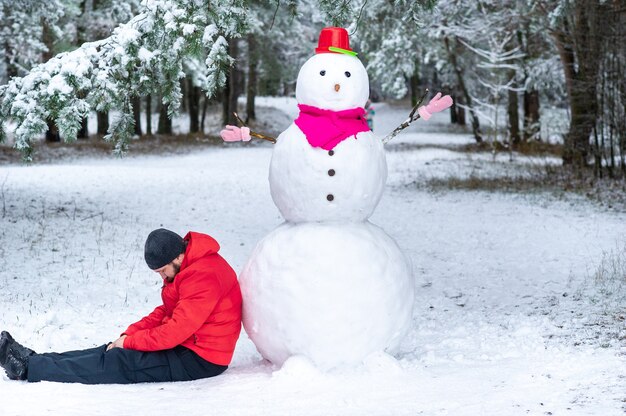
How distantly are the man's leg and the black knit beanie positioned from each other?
56cm

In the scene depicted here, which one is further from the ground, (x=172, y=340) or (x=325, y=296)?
(x=325, y=296)

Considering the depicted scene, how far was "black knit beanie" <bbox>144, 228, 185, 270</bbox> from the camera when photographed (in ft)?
15.3

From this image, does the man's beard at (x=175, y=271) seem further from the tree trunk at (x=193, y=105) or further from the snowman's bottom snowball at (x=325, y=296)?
the tree trunk at (x=193, y=105)

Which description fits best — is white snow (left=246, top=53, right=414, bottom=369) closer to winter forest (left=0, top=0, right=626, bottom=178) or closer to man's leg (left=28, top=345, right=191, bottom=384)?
man's leg (left=28, top=345, right=191, bottom=384)

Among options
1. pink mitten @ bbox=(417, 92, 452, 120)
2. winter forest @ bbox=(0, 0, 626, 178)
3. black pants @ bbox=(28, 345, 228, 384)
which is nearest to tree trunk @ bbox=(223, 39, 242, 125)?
winter forest @ bbox=(0, 0, 626, 178)

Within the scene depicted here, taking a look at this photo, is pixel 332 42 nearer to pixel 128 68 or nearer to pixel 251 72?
pixel 128 68

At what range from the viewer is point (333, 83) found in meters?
4.93

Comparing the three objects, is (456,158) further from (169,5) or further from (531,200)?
(169,5)

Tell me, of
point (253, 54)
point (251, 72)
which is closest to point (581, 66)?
point (253, 54)

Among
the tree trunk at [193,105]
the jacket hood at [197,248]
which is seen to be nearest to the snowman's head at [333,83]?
the jacket hood at [197,248]

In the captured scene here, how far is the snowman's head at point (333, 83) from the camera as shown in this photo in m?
4.94

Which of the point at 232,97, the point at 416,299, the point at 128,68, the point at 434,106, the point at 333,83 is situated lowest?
the point at 416,299

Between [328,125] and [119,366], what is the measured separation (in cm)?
196

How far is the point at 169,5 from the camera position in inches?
260
